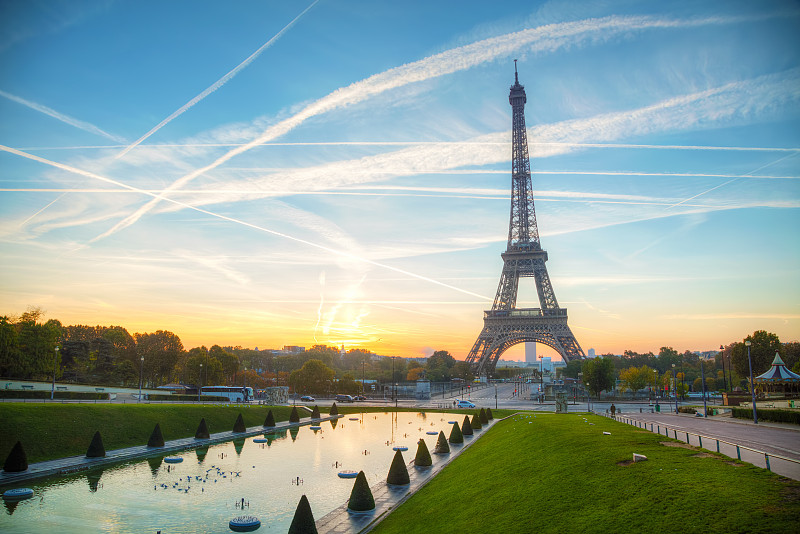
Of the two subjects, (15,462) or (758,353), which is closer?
(15,462)

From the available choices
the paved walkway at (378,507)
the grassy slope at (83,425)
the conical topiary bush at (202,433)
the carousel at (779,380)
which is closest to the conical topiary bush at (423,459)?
the paved walkway at (378,507)

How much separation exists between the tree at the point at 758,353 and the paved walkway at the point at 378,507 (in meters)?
75.6

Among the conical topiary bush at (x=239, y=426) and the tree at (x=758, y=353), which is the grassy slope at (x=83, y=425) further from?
the tree at (x=758, y=353)

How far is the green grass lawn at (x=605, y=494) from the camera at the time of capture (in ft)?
37.7

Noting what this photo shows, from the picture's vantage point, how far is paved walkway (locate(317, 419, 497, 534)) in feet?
59.2

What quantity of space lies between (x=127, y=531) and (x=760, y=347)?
9602 centimetres

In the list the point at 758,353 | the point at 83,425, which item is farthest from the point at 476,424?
the point at 758,353

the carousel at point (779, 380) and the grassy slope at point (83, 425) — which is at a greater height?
the carousel at point (779, 380)

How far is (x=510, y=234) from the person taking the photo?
104 meters

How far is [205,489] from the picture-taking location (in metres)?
25.1

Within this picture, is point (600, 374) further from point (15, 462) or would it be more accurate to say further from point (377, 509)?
point (15, 462)

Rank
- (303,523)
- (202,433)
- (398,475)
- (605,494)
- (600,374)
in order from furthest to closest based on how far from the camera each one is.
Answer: (600,374), (202,433), (398,475), (303,523), (605,494)

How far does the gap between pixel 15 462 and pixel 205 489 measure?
35.3 feet

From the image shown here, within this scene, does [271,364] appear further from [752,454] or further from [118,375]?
[752,454]
